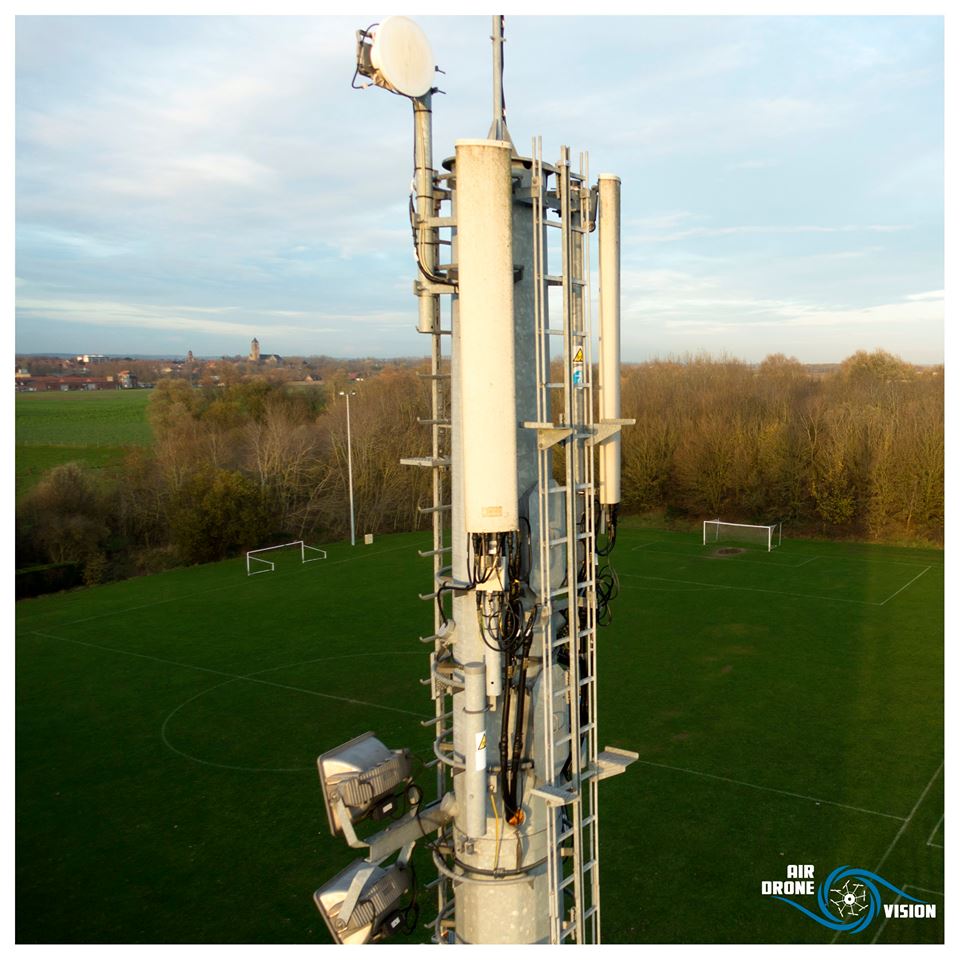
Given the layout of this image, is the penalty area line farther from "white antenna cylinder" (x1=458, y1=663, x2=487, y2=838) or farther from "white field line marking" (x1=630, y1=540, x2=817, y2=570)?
"white antenna cylinder" (x1=458, y1=663, x2=487, y2=838)

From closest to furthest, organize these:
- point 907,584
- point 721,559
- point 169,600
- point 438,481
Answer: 1. point 438,481
2. point 169,600
3. point 907,584
4. point 721,559

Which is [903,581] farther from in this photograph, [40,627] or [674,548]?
[40,627]

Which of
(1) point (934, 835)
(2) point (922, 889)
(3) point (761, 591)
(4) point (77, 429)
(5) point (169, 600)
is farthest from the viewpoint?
(4) point (77, 429)

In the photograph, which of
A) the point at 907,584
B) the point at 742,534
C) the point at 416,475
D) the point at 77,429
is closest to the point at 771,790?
the point at 907,584

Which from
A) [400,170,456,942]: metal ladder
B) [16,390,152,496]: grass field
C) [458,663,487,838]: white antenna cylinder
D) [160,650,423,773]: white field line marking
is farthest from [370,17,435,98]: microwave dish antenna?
[16,390,152,496]: grass field

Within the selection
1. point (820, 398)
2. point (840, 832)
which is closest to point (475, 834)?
point (840, 832)

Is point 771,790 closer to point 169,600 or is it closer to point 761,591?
point 761,591
